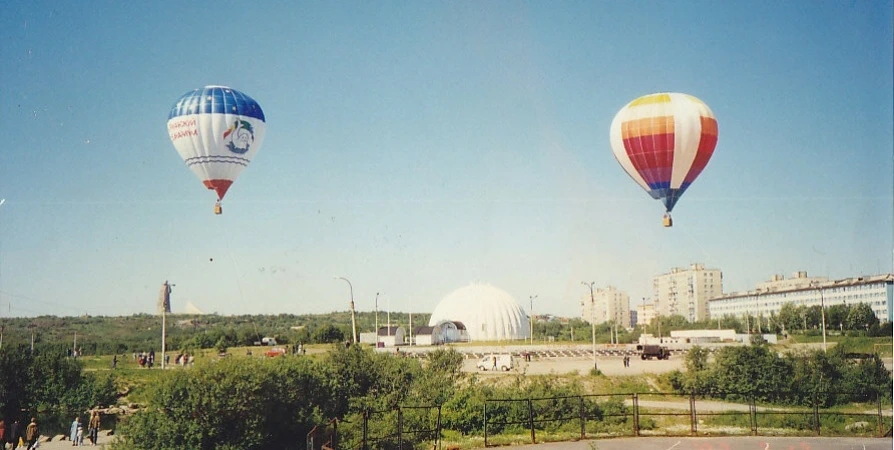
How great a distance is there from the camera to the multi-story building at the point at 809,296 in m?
103

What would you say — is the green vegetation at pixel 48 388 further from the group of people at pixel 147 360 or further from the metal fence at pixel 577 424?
the metal fence at pixel 577 424

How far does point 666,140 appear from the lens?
28938mm

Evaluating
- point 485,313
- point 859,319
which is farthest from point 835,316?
point 485,313

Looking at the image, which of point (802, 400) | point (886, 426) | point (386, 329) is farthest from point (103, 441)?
point (386, 329)

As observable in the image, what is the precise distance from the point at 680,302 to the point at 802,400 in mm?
168814

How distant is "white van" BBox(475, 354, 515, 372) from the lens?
51925mm

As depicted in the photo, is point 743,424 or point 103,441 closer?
point 743,424

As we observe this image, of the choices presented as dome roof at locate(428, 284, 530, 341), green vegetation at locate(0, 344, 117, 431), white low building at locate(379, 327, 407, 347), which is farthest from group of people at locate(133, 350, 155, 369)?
dome roof at locate(428, 284, 530, 341)

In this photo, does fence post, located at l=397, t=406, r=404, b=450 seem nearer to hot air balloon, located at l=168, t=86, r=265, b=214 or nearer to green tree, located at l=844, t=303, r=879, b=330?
hot air balloon, located at l=168, t=86, r=265, b=214

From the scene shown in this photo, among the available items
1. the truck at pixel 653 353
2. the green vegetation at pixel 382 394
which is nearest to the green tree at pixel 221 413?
the green vegetation at pixel 382 394

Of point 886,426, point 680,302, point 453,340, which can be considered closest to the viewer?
point 886,426

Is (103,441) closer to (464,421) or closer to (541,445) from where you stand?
(464,421)

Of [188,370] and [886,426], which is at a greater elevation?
[188,370]

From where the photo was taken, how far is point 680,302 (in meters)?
199
